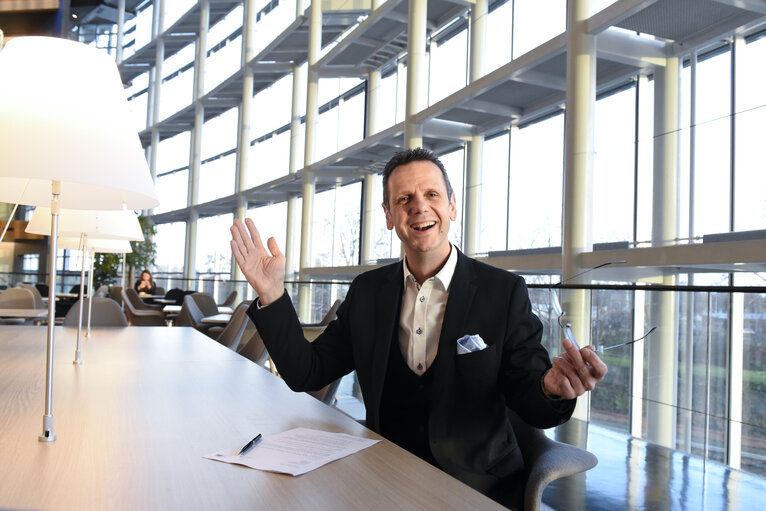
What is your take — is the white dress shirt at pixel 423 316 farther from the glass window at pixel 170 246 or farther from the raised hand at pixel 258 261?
the glass window at pixel 170 246

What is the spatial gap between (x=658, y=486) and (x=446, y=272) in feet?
5.80

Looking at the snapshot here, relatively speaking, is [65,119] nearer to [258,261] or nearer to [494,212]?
[258,261]

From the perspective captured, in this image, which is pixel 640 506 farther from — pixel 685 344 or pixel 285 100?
pixel 285 100

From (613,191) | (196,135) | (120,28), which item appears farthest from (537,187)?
(120,28)

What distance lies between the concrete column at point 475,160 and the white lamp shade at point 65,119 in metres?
7.65

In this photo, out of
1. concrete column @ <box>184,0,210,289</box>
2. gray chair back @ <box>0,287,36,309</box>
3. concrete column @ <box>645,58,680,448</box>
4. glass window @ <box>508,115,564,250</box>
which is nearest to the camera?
concrete column @ <box>645,58,680,448</box>

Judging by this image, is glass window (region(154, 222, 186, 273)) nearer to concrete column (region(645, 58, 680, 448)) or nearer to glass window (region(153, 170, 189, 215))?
glass window (region(153, 170, 189, 215))

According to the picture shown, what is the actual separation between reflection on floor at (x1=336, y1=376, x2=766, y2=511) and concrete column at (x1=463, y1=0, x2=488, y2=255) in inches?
229

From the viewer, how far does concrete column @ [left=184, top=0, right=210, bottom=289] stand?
56.4ft

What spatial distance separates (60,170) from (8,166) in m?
0.08

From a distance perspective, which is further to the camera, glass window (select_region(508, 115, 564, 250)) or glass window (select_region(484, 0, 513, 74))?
glass window (select_region(484, 0, 513, 74))

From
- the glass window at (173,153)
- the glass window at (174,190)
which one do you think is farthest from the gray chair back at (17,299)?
the glass window at (173,153)

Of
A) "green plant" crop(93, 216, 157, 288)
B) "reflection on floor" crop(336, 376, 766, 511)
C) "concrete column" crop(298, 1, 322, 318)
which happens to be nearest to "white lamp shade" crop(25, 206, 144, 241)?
"reflection on floor" crop(336, 376, 766, 511)

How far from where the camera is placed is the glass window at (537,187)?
24.9 ft
